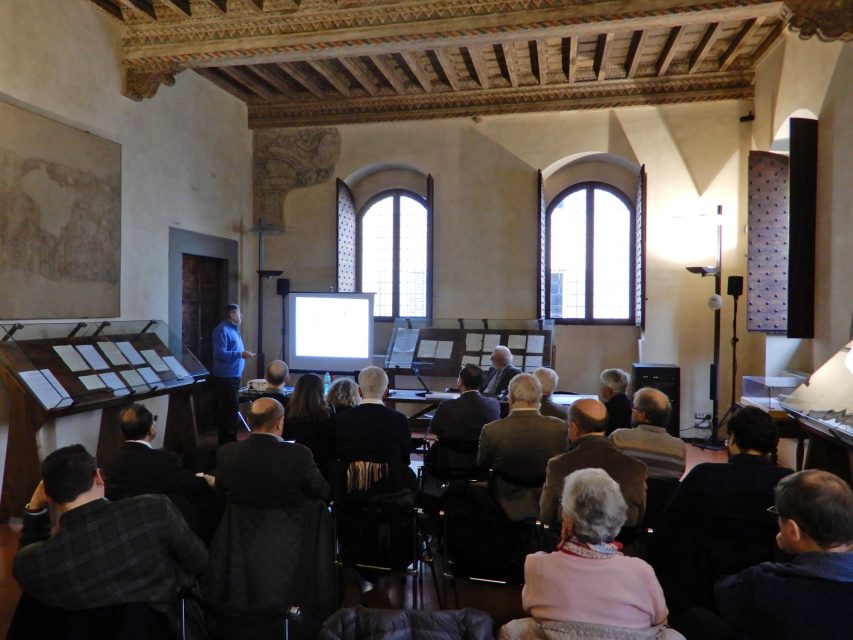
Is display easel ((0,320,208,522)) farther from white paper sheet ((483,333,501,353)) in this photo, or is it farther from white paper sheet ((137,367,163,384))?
white paper sheet ((483,333,501,353))

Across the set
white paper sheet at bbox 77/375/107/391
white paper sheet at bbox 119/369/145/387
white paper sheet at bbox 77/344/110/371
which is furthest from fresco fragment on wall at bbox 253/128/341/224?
white paper sheet at bbox 77/375/107/391

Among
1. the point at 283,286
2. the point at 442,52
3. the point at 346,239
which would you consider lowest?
the point at 283,286

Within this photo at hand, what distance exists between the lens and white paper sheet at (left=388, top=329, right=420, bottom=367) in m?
8.55

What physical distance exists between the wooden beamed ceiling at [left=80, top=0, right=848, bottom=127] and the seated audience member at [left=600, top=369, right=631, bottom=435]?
3.15m

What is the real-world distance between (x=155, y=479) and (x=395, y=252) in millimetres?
6808

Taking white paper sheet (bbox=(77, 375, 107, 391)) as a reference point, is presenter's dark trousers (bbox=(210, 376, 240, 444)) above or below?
below

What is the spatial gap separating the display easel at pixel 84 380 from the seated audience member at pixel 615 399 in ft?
13.2

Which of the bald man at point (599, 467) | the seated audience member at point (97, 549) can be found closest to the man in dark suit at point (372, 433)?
the bald man at point (599, 467)

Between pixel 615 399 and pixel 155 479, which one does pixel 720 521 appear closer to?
pixel 615 399

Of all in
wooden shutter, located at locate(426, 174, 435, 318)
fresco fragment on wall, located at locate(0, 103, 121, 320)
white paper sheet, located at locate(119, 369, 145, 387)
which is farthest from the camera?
wooden shutter, located at locate(426, 174, 435, 318)

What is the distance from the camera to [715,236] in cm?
796

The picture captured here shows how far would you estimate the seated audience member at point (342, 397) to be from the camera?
4.34 metres

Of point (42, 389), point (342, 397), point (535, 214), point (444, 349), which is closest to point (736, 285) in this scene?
point (535, 214)

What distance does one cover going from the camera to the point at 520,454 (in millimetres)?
3514
